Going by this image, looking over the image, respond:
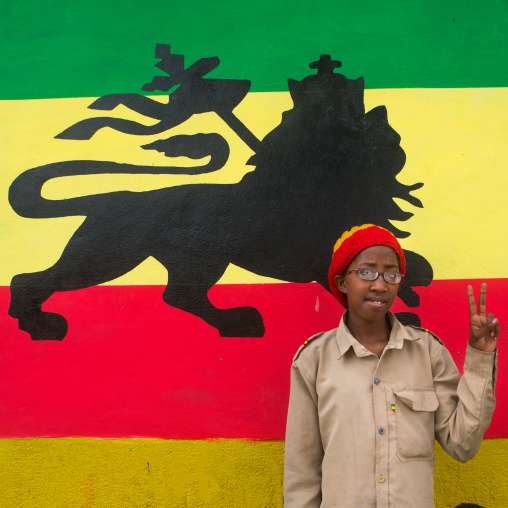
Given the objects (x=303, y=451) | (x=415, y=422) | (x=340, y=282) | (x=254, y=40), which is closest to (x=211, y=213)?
(x=340, y=282)

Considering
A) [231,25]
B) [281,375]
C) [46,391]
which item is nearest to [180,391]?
[281,375]

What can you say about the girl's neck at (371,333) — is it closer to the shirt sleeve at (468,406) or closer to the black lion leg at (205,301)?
the shirt sleeve at (468,406)

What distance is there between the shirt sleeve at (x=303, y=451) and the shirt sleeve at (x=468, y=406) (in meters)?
0.45

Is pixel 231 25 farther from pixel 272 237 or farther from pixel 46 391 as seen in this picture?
pixel 46 391

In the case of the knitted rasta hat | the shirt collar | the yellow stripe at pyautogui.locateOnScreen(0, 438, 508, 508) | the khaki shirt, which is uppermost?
the knitted rasta hat

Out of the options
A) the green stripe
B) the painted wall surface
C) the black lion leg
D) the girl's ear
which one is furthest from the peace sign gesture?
the green stripe

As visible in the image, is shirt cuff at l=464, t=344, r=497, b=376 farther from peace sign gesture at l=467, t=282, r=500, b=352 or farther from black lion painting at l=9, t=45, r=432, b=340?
black lion painting at l=9, t=45, r=432, b=340

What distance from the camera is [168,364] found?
2299mm

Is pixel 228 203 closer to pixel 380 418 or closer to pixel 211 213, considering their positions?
pixel 211 213

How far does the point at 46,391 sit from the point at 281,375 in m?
1.21

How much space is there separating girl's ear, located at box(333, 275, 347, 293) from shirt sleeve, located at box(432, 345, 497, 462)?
1.57ft

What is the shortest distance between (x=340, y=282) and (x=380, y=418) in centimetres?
53

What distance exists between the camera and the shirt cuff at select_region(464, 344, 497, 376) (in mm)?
1483

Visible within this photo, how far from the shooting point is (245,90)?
97.7 inches
